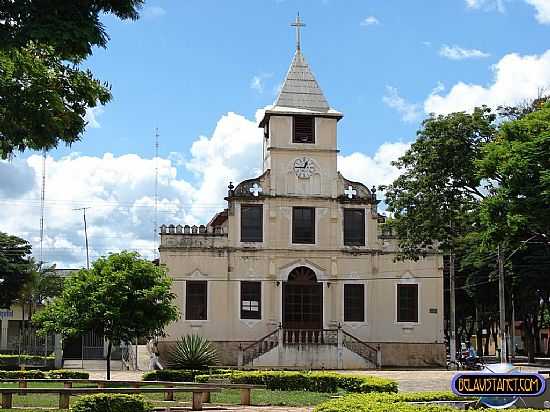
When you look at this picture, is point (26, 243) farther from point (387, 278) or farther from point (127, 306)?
point (127, 306)

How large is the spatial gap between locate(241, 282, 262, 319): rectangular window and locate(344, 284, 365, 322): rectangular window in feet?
13.1

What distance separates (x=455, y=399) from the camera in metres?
15.4

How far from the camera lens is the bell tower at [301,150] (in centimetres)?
4025

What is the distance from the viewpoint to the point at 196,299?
130 ft

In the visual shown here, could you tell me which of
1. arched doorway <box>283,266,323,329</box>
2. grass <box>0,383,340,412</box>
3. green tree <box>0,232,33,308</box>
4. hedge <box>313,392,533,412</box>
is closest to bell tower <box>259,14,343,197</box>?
arched doorway <box>283,266,323,329</box>

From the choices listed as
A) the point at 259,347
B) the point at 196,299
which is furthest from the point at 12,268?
the point at 259,347

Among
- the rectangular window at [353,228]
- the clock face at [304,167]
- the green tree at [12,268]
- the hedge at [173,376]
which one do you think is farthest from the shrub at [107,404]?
the green tree at [12,268]

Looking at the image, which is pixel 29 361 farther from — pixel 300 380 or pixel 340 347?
pixel 300 380

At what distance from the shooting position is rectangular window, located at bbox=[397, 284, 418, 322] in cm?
4050

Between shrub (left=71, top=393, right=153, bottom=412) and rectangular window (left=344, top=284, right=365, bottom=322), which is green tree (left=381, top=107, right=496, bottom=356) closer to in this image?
rectangular window (left=344, top=284, right=365, bottom=322)

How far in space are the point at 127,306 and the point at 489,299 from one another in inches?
1116

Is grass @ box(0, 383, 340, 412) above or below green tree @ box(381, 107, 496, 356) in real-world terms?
below

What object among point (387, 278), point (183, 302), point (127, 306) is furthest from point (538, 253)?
point (127, 306)

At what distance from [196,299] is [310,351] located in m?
5.72
